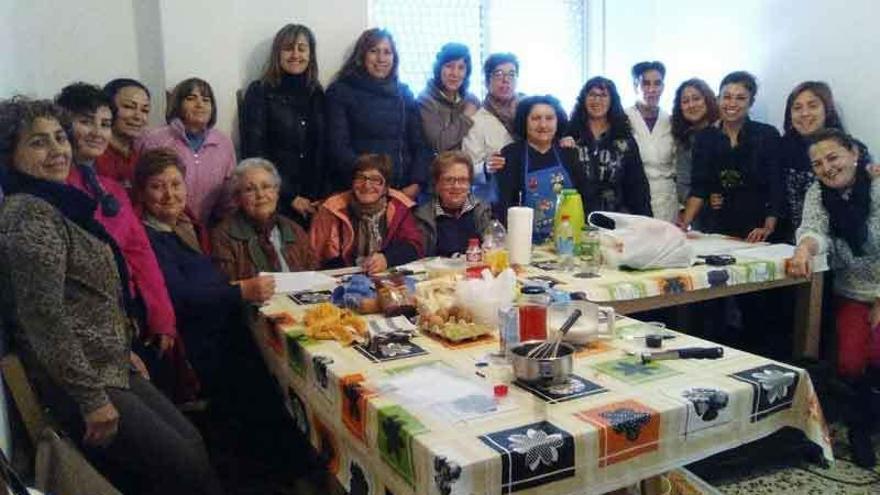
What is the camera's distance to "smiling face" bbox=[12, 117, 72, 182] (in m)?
1.67

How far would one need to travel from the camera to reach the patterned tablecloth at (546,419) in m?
1.22

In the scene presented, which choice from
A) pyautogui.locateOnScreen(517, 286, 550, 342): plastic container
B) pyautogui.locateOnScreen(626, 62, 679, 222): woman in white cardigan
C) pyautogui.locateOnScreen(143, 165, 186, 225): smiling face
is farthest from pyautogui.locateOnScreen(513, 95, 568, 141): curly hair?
pyautogui.locateOnScreen(517, 286, 550, 342): plastic container

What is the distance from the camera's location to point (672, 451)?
1.38 metres

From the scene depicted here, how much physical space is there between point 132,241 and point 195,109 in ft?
3.28

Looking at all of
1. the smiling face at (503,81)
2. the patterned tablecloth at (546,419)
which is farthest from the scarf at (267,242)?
the smiling face at (503,81)

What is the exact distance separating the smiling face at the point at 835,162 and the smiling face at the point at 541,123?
3.33ft

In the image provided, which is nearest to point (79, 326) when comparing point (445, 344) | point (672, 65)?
point (445, 344)

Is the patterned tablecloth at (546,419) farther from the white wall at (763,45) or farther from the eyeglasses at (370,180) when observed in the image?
the white wall at (763,45)

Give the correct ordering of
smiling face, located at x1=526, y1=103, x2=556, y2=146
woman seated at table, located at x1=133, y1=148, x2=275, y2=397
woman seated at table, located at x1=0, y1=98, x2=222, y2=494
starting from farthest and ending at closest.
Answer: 1. smiling face, located at x1=526, y1=103, x2=556, y2=146
2. woman seated at table, located at x1=133, y1=148, x2=275, y2=397
3. woman seated at table, located at x1=0, y1=98, x2=222, y2=494

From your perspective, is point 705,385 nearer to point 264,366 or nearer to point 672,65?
point 264,366

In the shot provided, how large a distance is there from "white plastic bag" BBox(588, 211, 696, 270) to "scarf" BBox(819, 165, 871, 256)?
2.01 feet

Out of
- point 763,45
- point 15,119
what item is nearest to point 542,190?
point 763,45

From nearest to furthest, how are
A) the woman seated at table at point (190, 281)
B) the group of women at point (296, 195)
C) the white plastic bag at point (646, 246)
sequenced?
the group of women at point (296, 195), the woman seated at table at point (190, 281), the white plastic bag at point (646, 246)

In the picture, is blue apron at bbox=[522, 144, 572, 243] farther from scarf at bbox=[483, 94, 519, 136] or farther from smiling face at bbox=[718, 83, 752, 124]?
smiling face at bbox=[718, 83, 752, 124]
